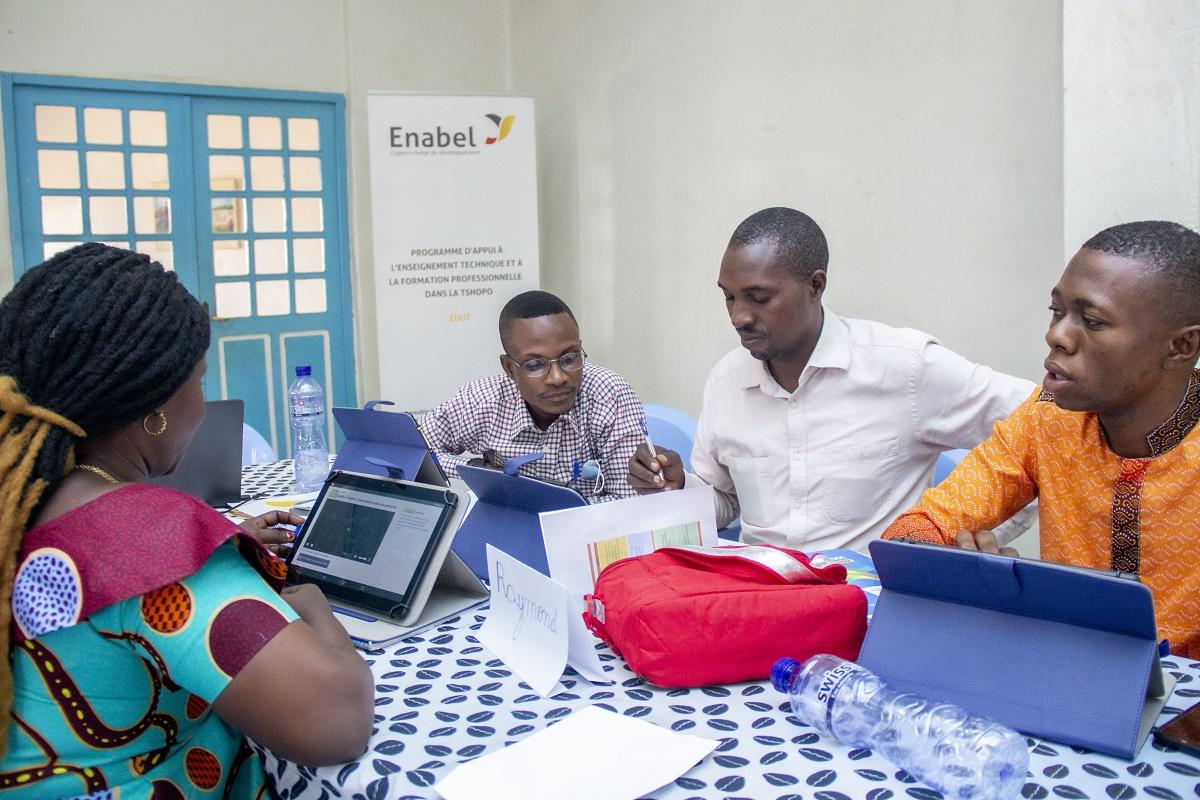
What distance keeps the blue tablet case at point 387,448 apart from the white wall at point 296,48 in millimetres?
3567

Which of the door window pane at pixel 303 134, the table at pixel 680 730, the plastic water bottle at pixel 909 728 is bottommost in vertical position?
the table at pixel 680 730

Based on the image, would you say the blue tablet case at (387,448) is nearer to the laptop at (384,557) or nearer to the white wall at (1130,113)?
the laptop at (384,557)

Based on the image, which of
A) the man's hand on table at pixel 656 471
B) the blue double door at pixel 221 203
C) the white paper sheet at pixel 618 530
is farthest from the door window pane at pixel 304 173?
the white paper sheet at pixel 618 530

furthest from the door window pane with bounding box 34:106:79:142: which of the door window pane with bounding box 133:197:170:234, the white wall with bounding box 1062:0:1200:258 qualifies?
the white wall with bounding box 1062:0:1200:258

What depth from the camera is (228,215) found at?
517 centimetres

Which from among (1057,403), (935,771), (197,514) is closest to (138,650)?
(197,514)

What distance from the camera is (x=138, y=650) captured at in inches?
43.4

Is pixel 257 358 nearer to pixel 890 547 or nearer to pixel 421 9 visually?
pixel 421 9

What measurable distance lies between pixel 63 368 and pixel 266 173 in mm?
4488

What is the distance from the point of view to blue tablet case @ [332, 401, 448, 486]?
5.94 ft

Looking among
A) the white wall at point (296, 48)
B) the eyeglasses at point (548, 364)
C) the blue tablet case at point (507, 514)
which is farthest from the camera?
the white wall at point (296, 48)

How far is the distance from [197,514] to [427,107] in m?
4.27

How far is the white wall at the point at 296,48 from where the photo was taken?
465cm

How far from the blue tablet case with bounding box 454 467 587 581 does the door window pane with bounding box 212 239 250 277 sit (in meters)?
3.98
